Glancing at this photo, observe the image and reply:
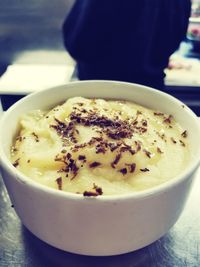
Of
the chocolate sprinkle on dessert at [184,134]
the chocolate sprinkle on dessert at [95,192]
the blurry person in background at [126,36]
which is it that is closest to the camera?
the chocolate sprinkle on dessert at [95,192]

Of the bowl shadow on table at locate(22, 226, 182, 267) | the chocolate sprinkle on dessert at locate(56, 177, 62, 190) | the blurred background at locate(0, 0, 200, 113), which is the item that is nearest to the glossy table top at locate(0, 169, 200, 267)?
the bowl shadow on table at locate(22, 226, 182, 267)

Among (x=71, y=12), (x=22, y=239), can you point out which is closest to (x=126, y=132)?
(x=22, y=239)

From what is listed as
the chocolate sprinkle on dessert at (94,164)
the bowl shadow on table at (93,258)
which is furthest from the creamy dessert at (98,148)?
the bowl shadow on table at (93,258)

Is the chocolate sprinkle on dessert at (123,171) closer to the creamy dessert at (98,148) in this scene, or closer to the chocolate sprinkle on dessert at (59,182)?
the creamy dessert at (98,148)

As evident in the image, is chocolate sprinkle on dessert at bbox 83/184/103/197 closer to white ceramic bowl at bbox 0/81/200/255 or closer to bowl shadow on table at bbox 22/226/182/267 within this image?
white ceramic bowl at bbox 0/81/200/255

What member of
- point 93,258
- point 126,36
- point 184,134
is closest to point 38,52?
point 126,36

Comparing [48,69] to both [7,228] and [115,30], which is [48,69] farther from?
[7,228]
